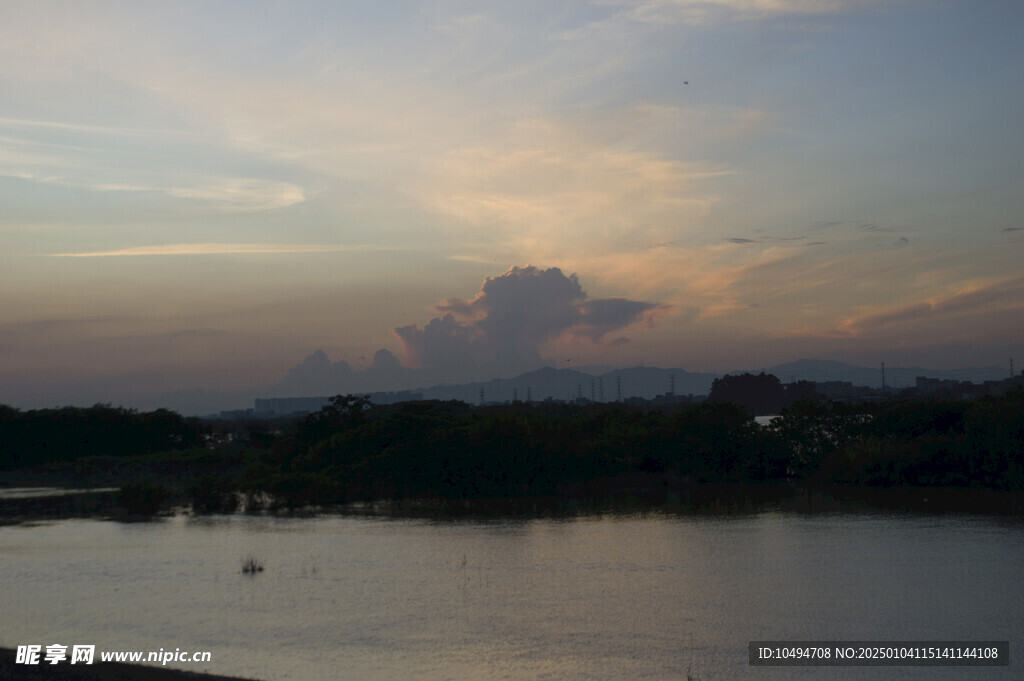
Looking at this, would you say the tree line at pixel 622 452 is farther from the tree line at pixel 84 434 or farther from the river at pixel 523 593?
the tree line at pixel 84 434

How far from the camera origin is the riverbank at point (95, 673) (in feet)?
29.8

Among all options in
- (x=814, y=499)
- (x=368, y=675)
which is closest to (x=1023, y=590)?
(x=368, y=675)

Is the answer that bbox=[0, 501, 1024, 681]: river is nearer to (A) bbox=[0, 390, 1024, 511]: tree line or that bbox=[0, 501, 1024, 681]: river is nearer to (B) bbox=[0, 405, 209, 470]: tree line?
(A) bbox=[0, 390, 1024, 511]: tree line

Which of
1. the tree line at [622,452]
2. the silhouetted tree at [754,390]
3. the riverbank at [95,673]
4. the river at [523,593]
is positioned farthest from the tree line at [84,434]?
the silhouetted tree at [754,390]

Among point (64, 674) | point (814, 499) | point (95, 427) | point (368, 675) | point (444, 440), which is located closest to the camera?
point (64, 674)

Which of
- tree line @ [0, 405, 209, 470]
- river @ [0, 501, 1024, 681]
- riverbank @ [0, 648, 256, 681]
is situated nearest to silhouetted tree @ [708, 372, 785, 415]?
tree line @ [0, 405, 209, 470]

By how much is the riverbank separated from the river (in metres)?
1.01

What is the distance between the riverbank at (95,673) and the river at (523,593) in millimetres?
1012

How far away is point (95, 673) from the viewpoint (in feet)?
30.3

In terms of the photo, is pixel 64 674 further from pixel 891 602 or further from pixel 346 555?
pixel 891 602

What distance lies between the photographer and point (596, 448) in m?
31.2

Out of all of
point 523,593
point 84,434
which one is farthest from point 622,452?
point 84,434

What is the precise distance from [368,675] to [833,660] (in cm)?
566

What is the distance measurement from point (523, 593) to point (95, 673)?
7.14 metres
